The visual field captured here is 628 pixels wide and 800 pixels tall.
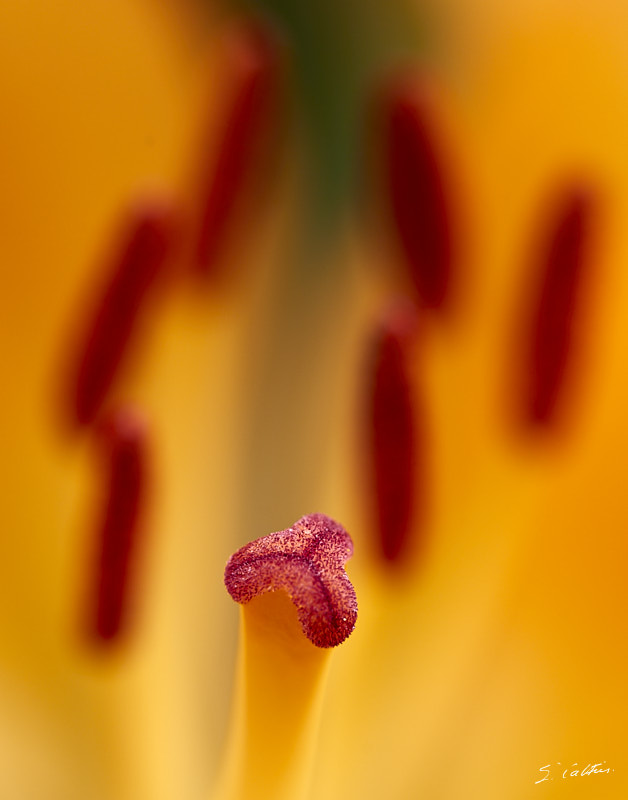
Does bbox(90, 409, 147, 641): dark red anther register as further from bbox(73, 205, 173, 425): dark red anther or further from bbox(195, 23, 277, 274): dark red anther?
bbox(195, 23, 277, 274): dark red anther

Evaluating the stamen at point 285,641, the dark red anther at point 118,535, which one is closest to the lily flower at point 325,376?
the dark red anther at point 118,535

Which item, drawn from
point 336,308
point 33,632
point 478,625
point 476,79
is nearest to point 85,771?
point 33,632
